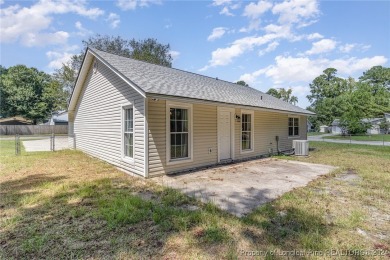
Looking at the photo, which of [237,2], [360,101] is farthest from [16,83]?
[360,101]

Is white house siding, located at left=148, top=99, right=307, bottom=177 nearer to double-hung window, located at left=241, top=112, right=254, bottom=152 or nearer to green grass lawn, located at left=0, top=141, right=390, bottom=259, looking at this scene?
double-hung window, located at left=241, top=112, right=254, bottom=152

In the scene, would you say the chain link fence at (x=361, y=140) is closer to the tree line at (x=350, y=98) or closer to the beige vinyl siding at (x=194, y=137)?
the tree line at (x=350, y=98)

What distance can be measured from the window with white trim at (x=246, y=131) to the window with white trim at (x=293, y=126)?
448 cm

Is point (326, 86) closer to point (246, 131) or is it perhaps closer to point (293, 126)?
point (293, 126)

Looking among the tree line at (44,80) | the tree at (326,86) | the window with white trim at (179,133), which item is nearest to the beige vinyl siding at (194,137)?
the window with white trim at (179,133)

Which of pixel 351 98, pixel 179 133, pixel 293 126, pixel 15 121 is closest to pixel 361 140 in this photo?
pixel 351 98

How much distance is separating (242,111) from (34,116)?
44583 millimetres

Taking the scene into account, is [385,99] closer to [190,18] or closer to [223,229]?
[190,18]

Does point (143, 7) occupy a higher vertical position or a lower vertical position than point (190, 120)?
higher

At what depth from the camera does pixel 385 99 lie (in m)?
37.1

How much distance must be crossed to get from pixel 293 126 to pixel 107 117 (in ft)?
36.1

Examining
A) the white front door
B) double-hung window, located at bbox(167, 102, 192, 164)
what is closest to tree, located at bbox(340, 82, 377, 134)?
the white front door

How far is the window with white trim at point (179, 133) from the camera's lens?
6898 millimetres

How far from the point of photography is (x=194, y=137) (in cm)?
744
